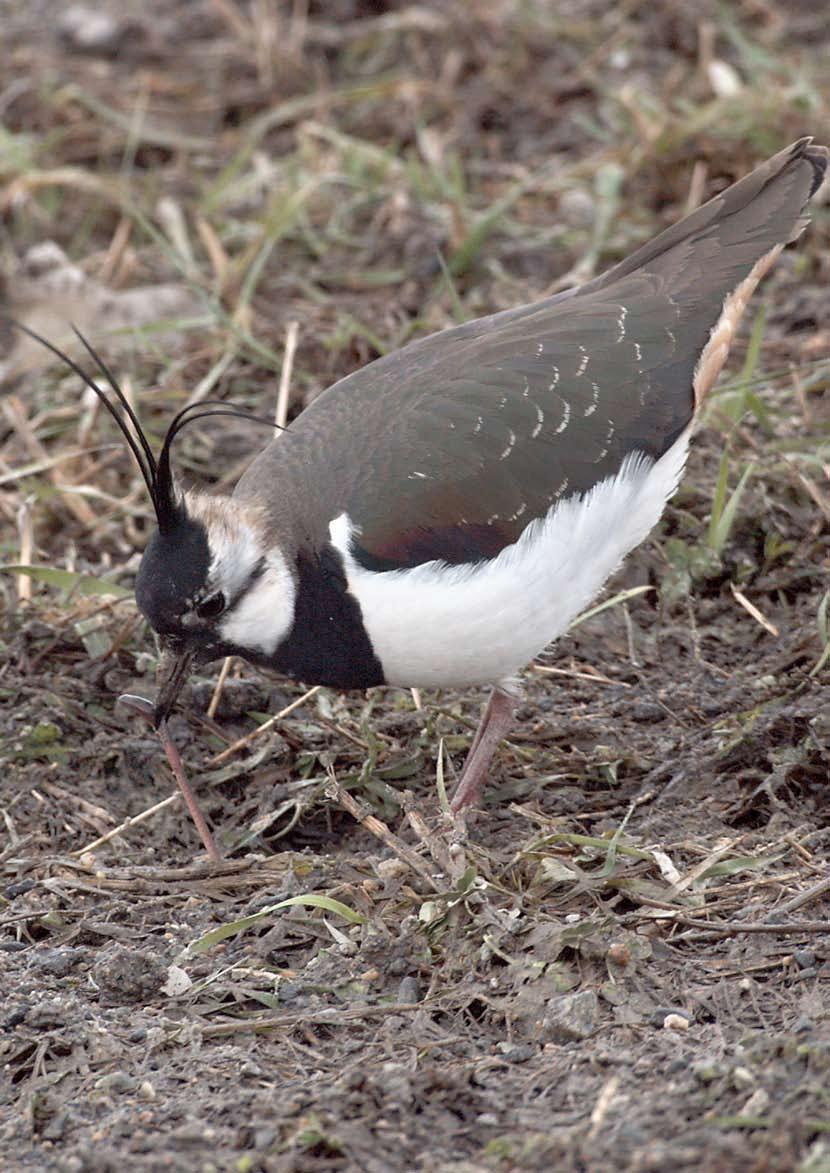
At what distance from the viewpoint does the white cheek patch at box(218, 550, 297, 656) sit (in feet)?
16.6

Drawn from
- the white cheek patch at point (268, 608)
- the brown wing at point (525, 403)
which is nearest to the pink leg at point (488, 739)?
the brown wing at point (525, 403)

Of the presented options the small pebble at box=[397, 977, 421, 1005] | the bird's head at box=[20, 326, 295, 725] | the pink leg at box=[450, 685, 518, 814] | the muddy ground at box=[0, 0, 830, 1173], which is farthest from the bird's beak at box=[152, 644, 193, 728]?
the small pebble at box=[397, 977, 421, 1005]

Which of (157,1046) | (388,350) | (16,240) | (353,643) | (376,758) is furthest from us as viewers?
(16,240)

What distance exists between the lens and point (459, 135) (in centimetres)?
910

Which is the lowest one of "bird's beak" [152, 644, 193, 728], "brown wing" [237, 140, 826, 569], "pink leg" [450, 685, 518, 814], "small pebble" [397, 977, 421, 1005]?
"pink leg" [450, 685, 518, 814]

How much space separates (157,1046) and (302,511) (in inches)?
65.8

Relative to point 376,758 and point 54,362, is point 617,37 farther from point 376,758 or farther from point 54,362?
point 376,758

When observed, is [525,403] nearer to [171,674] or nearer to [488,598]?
[488,598]

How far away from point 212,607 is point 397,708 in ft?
3.24

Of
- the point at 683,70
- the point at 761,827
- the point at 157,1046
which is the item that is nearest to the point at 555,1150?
the point at 157,1046

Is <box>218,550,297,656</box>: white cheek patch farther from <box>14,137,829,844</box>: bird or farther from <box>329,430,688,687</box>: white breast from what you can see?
<box>329,430,688,687</box>: white breast

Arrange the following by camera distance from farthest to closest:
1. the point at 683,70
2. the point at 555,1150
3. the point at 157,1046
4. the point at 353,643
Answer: the point at 683,70, the point at 353,643, the point at 157,1046, the point at 555,1150

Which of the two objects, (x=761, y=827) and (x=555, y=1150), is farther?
(x=761, y=827)

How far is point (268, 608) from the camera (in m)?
5.06
